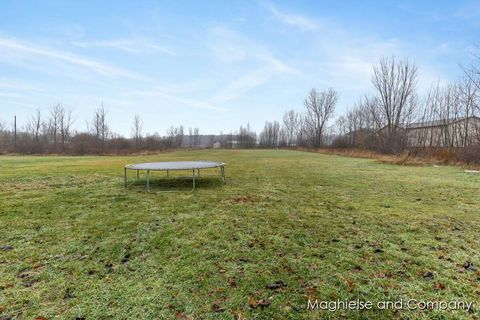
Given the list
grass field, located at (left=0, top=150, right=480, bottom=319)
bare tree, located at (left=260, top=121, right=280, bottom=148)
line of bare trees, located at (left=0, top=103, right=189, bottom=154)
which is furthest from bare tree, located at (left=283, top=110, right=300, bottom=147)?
grass field, located at (left=0, top=150, right=480, bottom=319)

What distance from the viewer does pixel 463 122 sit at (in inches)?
820

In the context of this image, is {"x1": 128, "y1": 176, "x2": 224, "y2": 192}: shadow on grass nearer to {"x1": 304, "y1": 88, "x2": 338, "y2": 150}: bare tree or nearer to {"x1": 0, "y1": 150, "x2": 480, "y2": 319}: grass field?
{"x1": 0, "y1": 150, "x2": 480, "y2": 319}: grass field

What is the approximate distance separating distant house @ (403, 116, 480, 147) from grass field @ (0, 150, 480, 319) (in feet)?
60.5

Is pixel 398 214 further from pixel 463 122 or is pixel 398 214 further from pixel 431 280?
pixel 463 122

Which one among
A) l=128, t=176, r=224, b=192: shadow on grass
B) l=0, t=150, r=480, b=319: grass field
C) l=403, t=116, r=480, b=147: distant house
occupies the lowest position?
l=0, t=150, r=480, b=319: grass field

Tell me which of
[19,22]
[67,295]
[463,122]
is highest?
[19,22]

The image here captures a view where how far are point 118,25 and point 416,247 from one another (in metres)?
11.5

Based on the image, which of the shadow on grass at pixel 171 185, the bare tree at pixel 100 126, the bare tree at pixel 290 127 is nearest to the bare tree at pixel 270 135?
the bare tree at pixel 290 127

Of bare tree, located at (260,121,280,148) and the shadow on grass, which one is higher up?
bare tree, located at (260,121,280,148)

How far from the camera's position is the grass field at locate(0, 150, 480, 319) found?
208 cm

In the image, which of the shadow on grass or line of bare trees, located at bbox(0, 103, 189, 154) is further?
line of bare trees, located at bbox(0, 103, 189, 154)

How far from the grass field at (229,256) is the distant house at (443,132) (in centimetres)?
1845

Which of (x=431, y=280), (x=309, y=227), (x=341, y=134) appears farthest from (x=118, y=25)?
(x=341, y=134)

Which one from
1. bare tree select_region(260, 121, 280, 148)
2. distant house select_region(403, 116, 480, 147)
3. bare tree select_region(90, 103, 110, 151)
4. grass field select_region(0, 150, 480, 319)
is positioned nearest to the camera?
grass field select_region(0, 150, 480, 319)
